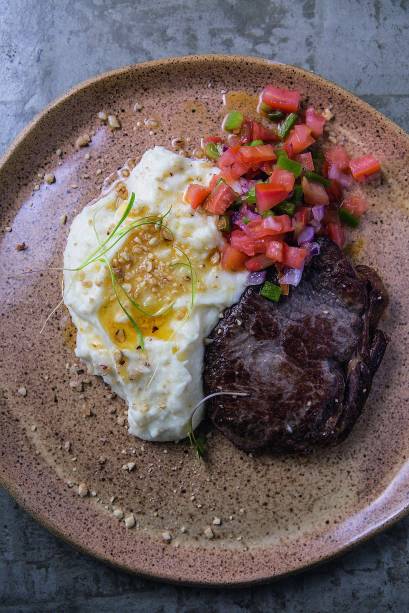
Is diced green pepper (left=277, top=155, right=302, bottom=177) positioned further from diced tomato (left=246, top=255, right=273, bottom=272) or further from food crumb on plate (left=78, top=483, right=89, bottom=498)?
food crumb on plate (left=78, top=483, right=89, bottom=498)

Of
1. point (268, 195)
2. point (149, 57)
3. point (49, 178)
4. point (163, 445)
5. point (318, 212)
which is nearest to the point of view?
point (268, 195)

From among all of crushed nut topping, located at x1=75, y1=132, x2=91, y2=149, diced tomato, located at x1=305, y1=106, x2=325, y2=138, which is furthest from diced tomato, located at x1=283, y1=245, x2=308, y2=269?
crushed nut topping, located at x1=75, y1=132, x2=91, y2=149

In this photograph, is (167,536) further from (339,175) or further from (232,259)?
(339,175)

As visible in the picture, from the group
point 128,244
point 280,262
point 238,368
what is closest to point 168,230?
point 128,244

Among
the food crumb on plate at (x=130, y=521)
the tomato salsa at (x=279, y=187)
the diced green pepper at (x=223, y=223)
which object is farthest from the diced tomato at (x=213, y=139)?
the food crumb on plate at (x=130, y=521)

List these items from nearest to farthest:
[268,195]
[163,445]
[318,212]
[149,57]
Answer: [268,195] < [318,212] < [163,445] < [149,57]

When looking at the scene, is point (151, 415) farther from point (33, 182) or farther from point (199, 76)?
point (199, 76)

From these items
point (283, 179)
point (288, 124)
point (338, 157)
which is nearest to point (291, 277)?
point (283, 179)
